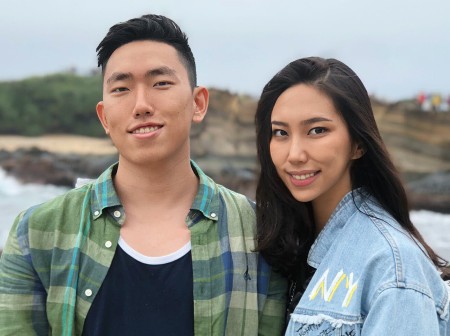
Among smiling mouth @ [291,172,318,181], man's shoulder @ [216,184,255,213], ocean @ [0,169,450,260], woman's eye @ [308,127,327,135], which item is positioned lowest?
ocean @ [0,169,450,260]

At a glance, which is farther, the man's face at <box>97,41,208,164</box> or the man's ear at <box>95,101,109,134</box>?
the man's ear at <box>95,101,109,134</box>

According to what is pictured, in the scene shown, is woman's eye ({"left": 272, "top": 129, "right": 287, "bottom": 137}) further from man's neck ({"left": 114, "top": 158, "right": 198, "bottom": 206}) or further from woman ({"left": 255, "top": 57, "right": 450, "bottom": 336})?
man's neck ({"left": 114, "top": 158, "right": 198, "bottom": 206})

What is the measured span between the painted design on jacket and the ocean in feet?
24.2

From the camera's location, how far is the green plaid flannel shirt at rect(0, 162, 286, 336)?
7.07 ft

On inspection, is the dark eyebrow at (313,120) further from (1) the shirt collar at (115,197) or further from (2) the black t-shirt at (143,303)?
(2) the black t-shirt at (143,303)

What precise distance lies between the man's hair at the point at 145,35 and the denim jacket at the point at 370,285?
0.74 m

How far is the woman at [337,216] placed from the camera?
6.02 ft

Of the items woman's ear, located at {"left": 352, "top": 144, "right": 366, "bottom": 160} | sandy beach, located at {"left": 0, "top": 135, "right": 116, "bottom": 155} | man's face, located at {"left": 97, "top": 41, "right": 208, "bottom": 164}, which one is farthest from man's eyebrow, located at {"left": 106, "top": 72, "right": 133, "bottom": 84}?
sandy beach, located at {"left": 0, "top": 135, "right": 116, "bottom": 155}

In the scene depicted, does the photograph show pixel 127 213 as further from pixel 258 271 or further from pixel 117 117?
pixel 258 271

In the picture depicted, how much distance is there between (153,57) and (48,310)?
839mm

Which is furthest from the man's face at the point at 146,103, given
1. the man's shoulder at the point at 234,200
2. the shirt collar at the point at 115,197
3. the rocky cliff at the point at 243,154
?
the rocky cliff at the point at 243,154

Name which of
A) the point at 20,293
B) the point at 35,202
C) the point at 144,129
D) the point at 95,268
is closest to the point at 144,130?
the point at 144,129

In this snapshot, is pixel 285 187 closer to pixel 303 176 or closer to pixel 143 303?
pixel 303 176

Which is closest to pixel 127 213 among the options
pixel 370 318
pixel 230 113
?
pixel 370 318
